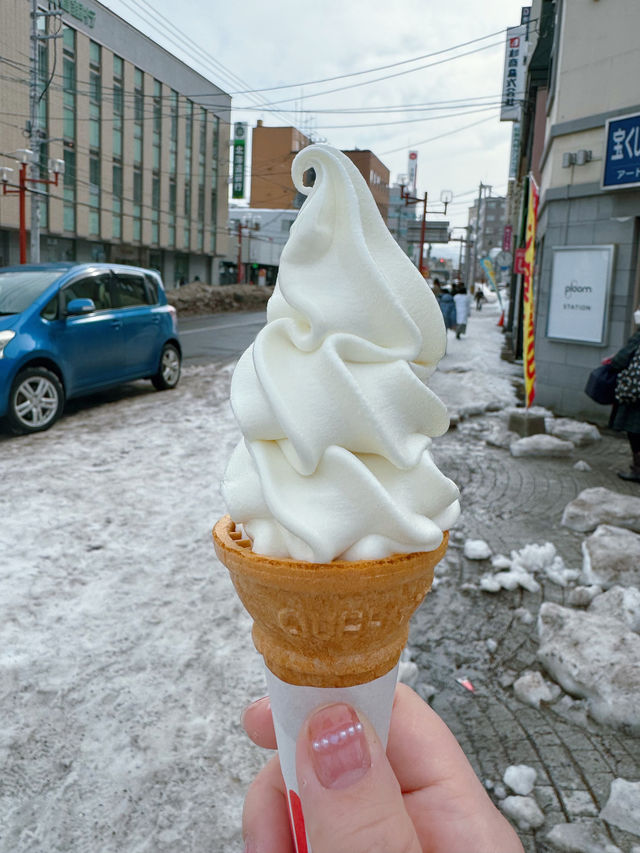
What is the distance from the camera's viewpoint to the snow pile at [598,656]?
2.97 metres

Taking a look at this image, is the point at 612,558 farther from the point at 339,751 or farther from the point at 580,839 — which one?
the point at 339,751

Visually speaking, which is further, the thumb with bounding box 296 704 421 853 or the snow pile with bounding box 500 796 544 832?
the snow pile with bounding box 500 796 544 832

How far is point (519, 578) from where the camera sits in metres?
4.32

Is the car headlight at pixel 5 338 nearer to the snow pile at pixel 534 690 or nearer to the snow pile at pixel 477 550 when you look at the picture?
the snow pile at pixel 477 550

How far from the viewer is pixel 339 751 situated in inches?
58.1

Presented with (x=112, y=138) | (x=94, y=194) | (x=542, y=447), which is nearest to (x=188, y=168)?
(x=112, y=138)

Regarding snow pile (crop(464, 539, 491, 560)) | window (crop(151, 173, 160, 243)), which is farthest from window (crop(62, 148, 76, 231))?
snow pile (crop(464, 539, 491, 560))

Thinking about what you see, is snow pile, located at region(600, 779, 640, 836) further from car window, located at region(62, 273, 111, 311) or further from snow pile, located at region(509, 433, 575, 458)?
car window, located at region(62, 273, 111, 311)

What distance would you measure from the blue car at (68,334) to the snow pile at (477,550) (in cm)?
531

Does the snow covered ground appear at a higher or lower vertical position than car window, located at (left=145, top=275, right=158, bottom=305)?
lower

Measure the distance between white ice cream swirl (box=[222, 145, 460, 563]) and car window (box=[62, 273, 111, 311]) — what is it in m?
7.05

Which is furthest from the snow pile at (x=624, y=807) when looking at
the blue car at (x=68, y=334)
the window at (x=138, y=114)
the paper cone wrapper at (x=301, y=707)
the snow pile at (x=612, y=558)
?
the window at (x=138, y=114)

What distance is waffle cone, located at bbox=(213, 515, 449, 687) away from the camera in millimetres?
1466

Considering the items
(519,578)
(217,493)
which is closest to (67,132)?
(217,493)
